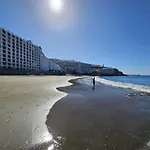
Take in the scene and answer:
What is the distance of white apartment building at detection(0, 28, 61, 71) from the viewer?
84188mm

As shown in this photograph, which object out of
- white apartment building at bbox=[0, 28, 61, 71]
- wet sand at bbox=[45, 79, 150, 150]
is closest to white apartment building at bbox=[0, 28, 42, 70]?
white apartment building at bbox=[0, 28, 61, 71]

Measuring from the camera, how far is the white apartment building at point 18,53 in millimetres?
84188

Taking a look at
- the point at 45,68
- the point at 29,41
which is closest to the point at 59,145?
the point at 29,41

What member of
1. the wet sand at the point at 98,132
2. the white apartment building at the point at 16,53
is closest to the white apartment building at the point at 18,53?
the white apartment building at the point at 16,53

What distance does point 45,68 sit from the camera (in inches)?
5349

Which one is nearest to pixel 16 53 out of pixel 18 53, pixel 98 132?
pixel 18 53

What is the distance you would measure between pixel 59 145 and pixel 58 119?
2520mm

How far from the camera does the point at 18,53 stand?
98.4 meters

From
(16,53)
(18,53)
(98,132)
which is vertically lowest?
(98,132)

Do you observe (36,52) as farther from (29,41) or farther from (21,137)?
(21,137)

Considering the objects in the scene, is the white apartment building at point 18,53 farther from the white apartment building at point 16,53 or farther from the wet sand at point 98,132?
the wet sand at point 98,132

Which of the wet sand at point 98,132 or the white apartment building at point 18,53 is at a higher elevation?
the white apartment building at point 18,53

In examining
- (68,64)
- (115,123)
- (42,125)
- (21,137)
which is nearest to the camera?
(21,137)

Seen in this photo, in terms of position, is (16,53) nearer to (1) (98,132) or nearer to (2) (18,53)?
(2) (18,53)
